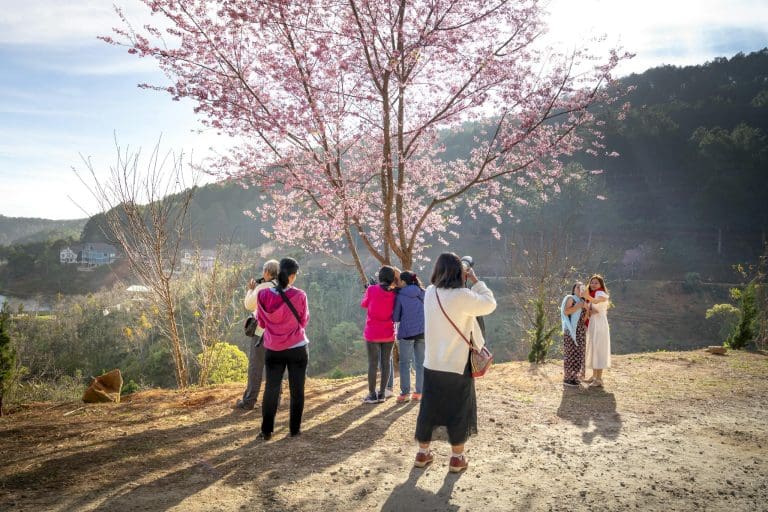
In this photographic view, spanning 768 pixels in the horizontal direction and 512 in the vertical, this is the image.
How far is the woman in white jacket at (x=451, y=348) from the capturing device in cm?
345

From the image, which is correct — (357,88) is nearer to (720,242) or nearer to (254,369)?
(254,369)

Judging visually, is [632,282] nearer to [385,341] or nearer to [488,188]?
[488,188]

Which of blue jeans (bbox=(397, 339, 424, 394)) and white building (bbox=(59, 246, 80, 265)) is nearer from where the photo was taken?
blue jeans (bbox=(397, 339, 424, 394))

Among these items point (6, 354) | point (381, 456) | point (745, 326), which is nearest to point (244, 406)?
point (381, 456)


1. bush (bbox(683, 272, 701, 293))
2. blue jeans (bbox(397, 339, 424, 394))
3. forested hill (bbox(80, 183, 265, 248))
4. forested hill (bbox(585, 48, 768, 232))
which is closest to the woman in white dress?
blue jeans (bbox(397, 339, 424, 394))

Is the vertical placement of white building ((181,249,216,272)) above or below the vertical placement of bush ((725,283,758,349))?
above

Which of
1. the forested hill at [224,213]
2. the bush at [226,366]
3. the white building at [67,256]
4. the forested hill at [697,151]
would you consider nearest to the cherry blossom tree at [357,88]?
the bush at [226,366]

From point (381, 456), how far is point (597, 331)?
13.9ft

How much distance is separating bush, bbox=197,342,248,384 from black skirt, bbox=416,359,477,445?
1002 centimetres

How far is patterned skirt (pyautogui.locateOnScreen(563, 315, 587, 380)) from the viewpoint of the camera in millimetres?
7023

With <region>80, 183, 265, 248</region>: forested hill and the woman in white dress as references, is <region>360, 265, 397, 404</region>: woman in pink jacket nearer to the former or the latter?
the woman in white dress

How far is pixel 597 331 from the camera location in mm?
7016

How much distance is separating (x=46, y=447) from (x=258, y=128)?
15.1ft

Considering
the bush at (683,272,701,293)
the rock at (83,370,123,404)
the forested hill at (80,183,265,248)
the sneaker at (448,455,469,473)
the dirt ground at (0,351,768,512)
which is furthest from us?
the forested hill at (80,183,265,248)
